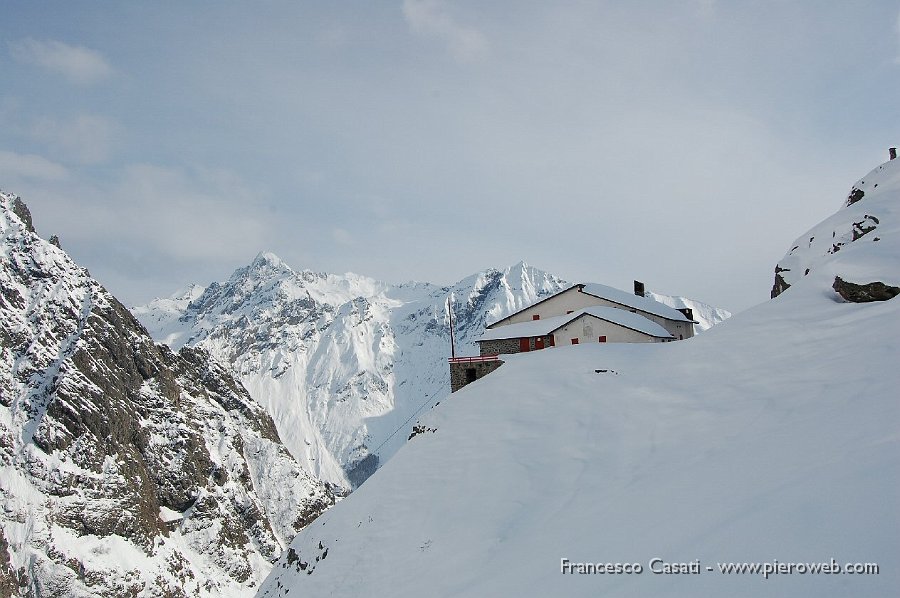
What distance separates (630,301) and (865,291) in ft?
98.6

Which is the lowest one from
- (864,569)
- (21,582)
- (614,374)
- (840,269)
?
(21,582)

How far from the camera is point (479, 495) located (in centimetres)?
2000

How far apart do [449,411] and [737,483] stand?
20.8m

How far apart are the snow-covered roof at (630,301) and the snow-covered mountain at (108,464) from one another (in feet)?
388

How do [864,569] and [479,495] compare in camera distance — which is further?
[479,495]

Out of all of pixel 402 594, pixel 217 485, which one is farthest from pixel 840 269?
pixel 217 485

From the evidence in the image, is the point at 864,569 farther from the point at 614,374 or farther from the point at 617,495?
the point at 614,374

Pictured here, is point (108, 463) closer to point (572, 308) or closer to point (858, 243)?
point (572, 308)

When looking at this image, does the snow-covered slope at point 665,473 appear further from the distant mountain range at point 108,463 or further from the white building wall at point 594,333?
the distant mountain range at point 108,463

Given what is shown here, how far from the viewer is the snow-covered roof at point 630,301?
50250mm

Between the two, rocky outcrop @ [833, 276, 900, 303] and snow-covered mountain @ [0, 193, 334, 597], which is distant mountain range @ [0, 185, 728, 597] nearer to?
snow-covered mountain @ [0, 193, 334, 597]

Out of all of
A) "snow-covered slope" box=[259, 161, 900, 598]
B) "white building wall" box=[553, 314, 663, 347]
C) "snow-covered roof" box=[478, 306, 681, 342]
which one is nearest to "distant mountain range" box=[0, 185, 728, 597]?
"snow-covered slope" box=[259, 161, 900, 598]

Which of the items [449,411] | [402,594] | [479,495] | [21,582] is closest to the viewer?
[402,594]

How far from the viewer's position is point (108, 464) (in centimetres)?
12512
